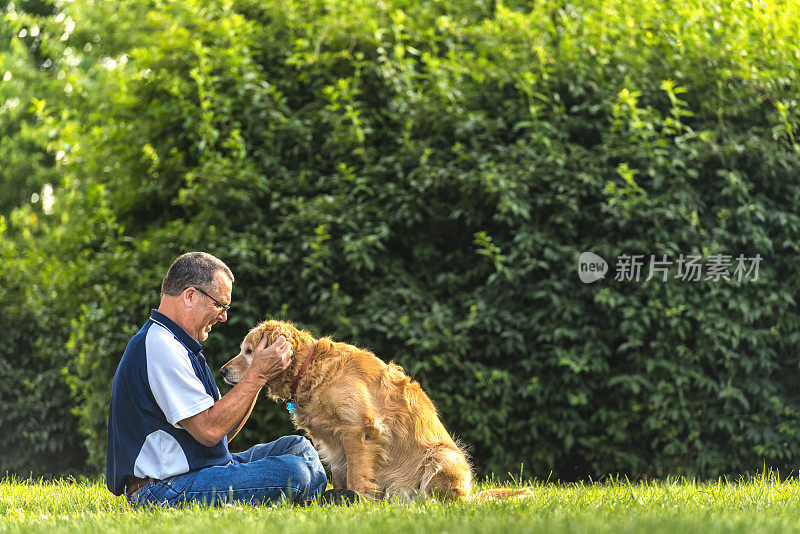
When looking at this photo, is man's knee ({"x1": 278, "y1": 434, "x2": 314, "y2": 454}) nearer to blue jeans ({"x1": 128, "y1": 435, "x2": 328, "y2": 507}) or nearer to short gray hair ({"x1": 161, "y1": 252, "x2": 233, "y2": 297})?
blue jeans ({"x1": 128, "y1": 435, "x2": 328, "y2": 507})

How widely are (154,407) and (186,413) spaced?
0.24 meters

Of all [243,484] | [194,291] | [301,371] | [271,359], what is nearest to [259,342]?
[301,371]

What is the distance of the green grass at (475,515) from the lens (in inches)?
125

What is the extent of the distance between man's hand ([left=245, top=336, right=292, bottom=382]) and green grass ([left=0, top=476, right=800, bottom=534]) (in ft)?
A: 2.16

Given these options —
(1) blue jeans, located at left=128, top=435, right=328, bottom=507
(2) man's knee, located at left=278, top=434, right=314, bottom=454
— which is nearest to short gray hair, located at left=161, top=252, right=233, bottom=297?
(1) blue jeans, located at left=128, top=435, right=328, bottom=507

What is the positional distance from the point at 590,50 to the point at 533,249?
172cm

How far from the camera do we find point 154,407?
12.8 feet

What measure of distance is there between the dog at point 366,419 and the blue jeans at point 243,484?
0.75 ft

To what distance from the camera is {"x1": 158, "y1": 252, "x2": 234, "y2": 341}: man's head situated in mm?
4066

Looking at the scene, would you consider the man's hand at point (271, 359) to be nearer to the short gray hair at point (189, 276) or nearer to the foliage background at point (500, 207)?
the short gray hair at point (189, 276)

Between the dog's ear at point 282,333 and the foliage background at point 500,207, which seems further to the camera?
the foliage background at point 500,207

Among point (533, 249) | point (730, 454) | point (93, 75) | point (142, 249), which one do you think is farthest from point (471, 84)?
point (93, 75)

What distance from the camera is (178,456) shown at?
3.91 m

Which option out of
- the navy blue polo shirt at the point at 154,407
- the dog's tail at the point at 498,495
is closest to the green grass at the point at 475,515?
the dog's tail at the point at 498,495
